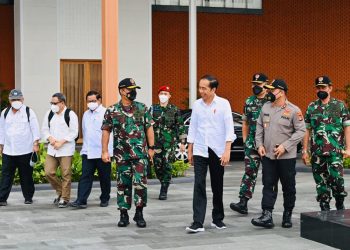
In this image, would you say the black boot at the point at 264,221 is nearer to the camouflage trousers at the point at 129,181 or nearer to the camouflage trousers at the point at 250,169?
the camouflage trousers at the point at 250,169

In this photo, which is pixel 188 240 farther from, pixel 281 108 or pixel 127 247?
pixel 281 108

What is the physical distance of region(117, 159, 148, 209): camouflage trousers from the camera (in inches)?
363

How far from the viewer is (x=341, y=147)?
9688 millimetres

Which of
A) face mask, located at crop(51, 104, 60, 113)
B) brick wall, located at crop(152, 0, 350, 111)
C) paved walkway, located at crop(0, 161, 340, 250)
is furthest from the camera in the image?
brick wall, located at crop(152, 0, 350, 111)

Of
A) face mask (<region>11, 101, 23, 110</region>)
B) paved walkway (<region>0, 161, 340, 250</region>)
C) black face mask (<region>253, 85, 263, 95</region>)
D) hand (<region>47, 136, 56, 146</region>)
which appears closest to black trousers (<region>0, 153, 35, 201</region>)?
paved walkway (<region>0, 161, 340, 250</region>)

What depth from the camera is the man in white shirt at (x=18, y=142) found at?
1145cm

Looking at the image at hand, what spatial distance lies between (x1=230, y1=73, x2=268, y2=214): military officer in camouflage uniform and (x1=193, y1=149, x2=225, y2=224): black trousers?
Answer: 47.1 inches

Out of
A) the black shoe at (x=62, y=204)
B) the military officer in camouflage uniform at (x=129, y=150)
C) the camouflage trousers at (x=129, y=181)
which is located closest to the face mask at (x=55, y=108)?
the black shoe at (x=62, y=204)

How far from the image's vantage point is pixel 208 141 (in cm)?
889

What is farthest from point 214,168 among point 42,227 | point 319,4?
point 319,4

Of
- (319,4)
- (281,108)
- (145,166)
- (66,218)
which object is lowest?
(66,218)

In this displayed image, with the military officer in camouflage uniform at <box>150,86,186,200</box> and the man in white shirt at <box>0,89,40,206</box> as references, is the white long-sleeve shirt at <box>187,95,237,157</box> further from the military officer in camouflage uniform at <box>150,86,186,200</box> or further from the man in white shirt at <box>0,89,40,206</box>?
the man in white shirt at <box>0,89,40,206</box>

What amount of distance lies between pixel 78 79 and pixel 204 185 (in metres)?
15.9

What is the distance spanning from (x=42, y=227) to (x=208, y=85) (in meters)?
2.80
